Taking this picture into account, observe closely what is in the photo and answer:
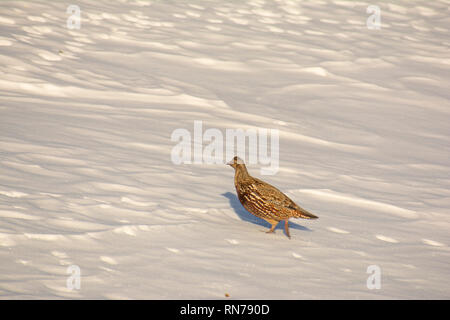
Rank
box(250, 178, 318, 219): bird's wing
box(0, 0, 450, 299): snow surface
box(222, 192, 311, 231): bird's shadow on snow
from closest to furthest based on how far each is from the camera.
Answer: box(0, 0, 450, 299): snow surface < box(250, 178, 318, 219): bird's wing < box(222, 192, 311, 231): bird's shadow on snow

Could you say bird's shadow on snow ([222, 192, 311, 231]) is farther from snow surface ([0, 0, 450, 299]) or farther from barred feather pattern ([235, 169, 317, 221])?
barred feather pattern ([235, 169, 317, 221])

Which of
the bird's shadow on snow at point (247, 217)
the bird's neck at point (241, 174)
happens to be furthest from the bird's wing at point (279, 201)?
the bird's shadow on snow at point (247, 217)

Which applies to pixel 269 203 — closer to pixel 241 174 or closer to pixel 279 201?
pixel 279 201

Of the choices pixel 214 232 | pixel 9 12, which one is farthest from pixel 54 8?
pixel 214 232

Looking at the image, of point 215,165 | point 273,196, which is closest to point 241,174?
point 273,196

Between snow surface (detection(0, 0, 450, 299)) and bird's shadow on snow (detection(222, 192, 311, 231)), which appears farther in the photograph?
bird's shadow on snow (detection(222, 192, 311, 231))

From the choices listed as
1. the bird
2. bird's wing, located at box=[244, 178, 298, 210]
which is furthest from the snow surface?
bird's wing, located at box=[244, 178, 298, 210]
